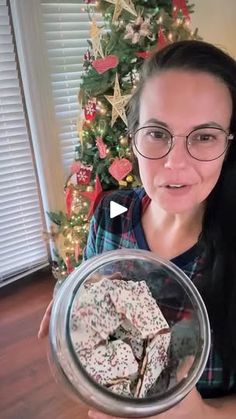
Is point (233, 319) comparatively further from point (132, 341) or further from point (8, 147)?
point (8, 147)

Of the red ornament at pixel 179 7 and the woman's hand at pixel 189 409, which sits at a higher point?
the red ornament at pixel 179 7

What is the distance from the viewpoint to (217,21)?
9.18ft

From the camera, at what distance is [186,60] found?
0.72 m

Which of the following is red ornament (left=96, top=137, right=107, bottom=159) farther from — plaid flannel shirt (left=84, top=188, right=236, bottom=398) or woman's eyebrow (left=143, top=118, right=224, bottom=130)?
woman's eyebrow (left=143, top=118, right=224, bottom=130)

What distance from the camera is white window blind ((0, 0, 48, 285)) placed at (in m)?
2.28

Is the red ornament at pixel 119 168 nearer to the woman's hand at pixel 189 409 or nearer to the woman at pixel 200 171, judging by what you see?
the woman at pixel 200 171

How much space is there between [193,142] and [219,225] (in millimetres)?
162

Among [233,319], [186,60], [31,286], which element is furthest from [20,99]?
[233,319]

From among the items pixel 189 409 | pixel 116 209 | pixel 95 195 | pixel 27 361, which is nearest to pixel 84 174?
pixel 95 195

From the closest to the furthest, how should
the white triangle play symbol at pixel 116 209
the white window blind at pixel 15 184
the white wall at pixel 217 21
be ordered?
the white triangle play symbol at pixel 116 209, the white window blind at pixel 15 184, the white wall at pixel 217 21

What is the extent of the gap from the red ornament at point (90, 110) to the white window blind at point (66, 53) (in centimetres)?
69

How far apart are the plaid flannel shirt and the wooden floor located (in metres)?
0.61

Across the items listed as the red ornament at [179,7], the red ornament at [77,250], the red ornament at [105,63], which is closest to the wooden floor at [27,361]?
the red ornament at [77,250]

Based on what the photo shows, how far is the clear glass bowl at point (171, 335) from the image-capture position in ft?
1.48
